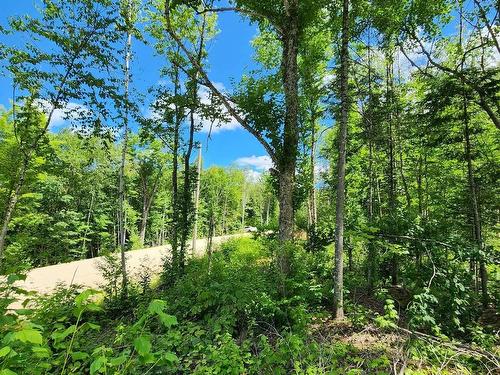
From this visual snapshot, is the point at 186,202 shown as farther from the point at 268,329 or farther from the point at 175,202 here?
the point at 268,329

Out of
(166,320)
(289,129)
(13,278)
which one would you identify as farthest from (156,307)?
(289,129)

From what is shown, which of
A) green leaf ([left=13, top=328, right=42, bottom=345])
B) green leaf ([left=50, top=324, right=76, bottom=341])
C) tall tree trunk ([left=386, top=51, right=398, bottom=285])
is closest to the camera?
green leaf ([left=13, top=328, right=42, bottom=345])

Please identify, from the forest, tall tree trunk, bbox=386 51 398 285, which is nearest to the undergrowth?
the forest

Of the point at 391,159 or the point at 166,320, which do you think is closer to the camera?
the point at 166,320

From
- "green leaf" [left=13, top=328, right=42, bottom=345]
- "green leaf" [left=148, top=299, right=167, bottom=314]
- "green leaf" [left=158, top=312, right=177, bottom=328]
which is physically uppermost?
"green leaf" [left=148, top=299, right=167, bottom=314]

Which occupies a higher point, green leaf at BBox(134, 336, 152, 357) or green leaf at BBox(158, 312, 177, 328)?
green leaf at BBox(158, 312, 177, 328)

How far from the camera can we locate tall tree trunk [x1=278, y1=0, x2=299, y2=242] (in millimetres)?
7141

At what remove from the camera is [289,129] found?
720 centimetres

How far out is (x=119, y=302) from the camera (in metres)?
8.41

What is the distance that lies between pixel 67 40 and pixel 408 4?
29.0ft

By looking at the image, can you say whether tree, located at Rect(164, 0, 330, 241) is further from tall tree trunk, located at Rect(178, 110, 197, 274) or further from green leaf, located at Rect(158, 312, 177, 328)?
green leaf, located at Rect(158, 312, 177, 328)

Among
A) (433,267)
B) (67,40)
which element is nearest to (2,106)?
(67,40)

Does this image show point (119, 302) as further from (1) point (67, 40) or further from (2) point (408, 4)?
(2) point (408, 4)

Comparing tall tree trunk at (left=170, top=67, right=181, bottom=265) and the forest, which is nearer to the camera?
the forest
